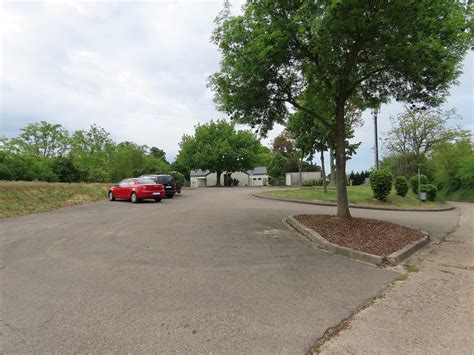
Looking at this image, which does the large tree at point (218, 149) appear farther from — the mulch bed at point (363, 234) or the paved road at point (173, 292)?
the paved road at point (173, 292)

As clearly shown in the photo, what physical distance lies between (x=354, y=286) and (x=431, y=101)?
7.54m

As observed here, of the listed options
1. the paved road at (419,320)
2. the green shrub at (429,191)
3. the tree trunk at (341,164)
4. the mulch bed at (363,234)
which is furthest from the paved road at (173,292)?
the green shrub at (429,191)

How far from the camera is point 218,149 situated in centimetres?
4884

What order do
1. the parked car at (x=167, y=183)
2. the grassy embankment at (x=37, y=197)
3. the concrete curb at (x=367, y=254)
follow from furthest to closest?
the parked car at (x=167, y=183) → the grassy embankment at (x=37, y=197) → the concrete curb at (x=367, y=254)

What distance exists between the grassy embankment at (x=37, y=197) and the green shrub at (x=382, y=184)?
17.9 metres

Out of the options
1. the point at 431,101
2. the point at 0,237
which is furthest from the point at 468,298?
the point at 0,237

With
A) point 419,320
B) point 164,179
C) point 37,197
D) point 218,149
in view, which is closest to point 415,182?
point 164,179

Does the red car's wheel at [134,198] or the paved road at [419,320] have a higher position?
the red car's wheel at [134,198]

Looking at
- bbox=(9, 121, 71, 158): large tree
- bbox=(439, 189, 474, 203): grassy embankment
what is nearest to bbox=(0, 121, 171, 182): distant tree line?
bbox=(9, 121, 71, 158): large tree

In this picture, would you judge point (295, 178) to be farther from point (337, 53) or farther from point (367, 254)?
point (367, 254)

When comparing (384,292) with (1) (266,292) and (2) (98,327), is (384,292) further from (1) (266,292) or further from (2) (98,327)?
(2) (98,327)

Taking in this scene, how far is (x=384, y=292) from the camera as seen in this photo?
15.0ft

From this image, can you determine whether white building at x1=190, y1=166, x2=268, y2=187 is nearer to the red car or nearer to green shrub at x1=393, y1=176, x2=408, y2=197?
green shrub at x1=393, y1=176, x2=408, y2=197

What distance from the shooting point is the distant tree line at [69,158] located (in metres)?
24.5
